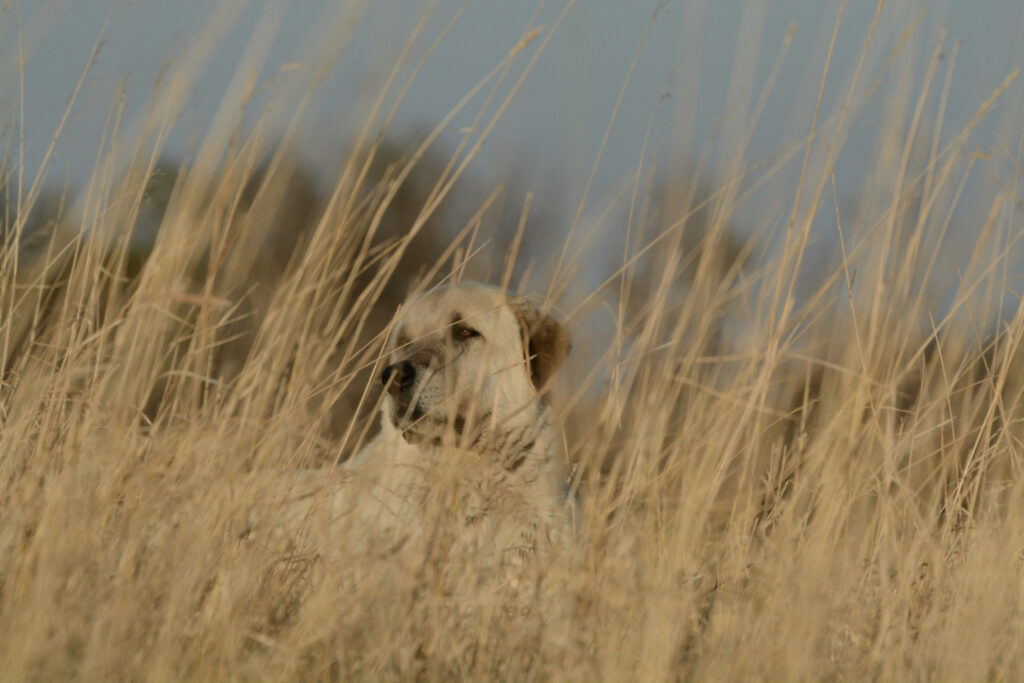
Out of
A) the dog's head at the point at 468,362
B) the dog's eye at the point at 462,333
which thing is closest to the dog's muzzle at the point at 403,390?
the dog's head at the point at 468,362

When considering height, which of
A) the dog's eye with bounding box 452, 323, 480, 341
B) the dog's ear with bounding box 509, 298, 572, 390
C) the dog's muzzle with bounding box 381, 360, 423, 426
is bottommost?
the dog's muzzle with bounding box 381, 360, 423, 426

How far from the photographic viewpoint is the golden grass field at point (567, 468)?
2094mm

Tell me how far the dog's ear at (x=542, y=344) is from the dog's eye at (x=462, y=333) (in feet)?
0.71

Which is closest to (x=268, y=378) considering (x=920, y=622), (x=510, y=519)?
(x=510, y=519)

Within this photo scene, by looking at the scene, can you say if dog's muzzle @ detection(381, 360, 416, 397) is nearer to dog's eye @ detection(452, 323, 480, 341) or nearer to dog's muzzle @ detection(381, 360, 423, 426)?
dog's muzzle @ detection(381, 360, 423, 426)

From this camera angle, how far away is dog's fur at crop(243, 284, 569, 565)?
288cm

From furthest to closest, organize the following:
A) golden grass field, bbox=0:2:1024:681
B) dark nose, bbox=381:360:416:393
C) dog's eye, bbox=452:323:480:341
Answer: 1. dog's eye, bbox=452:323:480:341
2. dark nose, bbox=381:360:416:393
3. golden grass field, bbox=0:2:1024:681

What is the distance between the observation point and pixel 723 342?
292 centimetres

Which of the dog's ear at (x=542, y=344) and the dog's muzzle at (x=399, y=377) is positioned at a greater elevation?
the dog's ear at (x=542, y=344)

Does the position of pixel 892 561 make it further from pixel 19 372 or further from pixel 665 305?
pixel 19 372

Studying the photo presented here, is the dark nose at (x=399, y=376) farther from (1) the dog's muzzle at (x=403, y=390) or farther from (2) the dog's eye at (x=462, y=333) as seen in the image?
(2) the dog's eye at (x=462, y=333)

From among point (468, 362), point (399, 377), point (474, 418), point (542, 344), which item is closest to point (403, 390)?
point (399, 377)

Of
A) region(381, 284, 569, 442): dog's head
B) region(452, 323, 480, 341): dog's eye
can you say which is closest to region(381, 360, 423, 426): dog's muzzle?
region(381, 284, 569, 442): dog's head

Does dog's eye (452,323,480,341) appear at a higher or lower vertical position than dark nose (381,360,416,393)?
higher
